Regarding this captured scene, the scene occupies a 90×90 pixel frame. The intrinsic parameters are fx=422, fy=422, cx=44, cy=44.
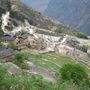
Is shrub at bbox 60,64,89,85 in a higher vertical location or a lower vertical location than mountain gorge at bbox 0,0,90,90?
higher

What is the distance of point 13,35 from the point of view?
354 ft

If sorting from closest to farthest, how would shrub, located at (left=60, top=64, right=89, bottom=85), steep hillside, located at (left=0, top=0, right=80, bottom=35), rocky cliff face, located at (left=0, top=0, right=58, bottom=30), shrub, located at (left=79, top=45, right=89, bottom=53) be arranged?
shrub, located at (left=60, top=64, right=89, bottom=85) → shrub, located at (left=79, top=45, right=89, bottom=53) → steep hillside, located at (left=0, top=0, right=80, bottom=35) → rocky cliff face, located at (left=0, top=0, right=58, bottom=30)

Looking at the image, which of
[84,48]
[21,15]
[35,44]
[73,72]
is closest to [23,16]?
[21,15]

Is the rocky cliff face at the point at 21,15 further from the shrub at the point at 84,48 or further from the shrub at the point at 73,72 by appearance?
the shrub at the point at 73,72

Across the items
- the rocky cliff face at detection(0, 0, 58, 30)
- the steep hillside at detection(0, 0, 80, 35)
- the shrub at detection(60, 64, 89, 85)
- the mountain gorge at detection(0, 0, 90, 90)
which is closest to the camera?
the shrub at detection(60, 64, 89, 85)

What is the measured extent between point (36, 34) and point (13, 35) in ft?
23.5

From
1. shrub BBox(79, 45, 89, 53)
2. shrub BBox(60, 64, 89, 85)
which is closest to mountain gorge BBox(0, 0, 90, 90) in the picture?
shrub BBox(79, 45, 89, 53)

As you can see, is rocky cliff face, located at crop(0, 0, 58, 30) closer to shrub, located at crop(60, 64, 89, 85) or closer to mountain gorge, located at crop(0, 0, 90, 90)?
mountain gorge, located at crop(0, 0, 90, 90)

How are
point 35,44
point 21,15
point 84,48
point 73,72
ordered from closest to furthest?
point 73,72
point 35,44
point 84,48
point 21,15

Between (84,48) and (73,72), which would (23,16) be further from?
(73,72)

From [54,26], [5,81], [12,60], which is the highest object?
[5,81]

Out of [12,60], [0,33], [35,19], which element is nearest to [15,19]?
[35,19]

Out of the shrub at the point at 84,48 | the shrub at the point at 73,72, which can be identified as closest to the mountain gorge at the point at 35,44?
the shrub at the point at 84,48

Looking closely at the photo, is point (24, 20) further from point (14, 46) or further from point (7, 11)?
point (14, 46)
